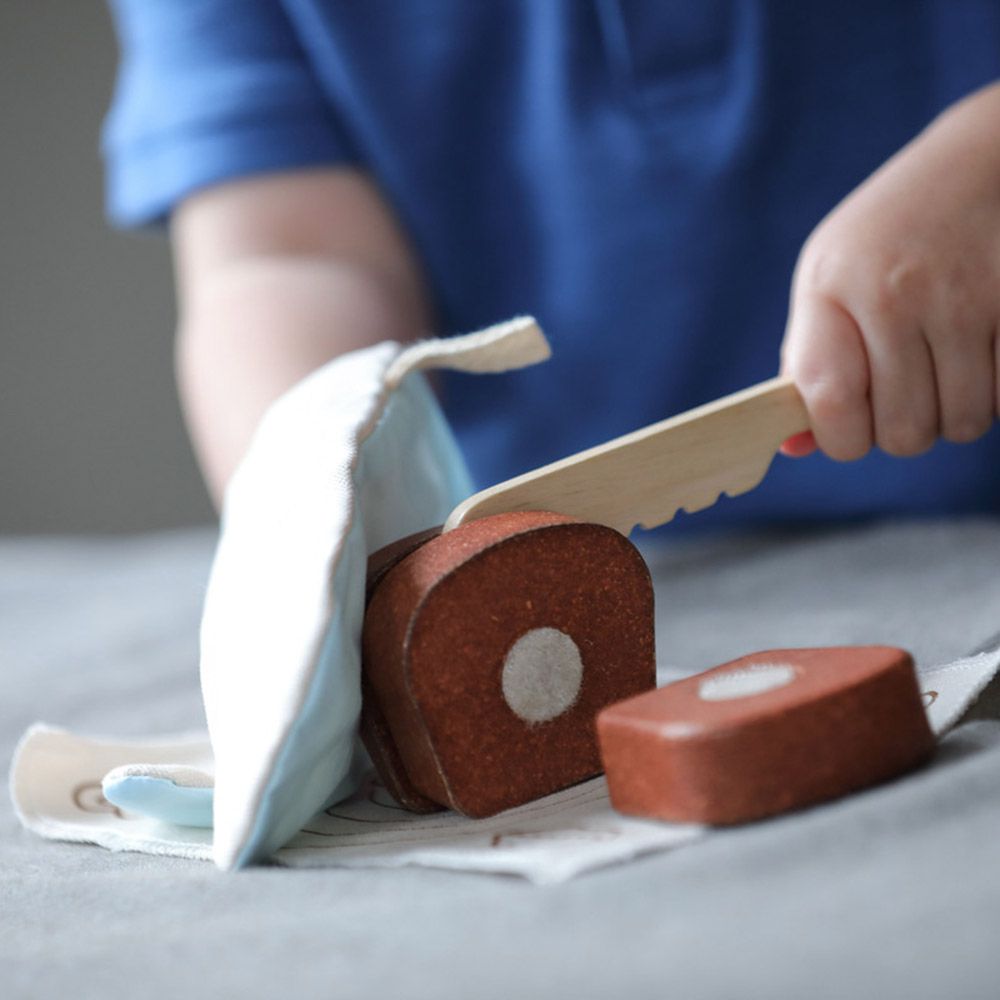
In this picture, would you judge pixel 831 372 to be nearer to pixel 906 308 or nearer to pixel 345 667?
pixel 906 308

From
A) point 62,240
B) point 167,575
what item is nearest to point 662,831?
point 167,575

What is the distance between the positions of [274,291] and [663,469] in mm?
392

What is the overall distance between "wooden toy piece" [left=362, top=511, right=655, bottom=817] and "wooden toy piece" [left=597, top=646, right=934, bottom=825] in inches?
1.6

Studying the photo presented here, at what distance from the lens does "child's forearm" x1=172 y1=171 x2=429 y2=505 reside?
0.72 meters

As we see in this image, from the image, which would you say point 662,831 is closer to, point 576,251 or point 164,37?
point 576,251

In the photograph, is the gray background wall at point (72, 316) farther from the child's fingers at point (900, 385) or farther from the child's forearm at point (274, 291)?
the child's fingers at point (900, 385)

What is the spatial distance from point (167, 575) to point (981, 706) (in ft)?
2.26

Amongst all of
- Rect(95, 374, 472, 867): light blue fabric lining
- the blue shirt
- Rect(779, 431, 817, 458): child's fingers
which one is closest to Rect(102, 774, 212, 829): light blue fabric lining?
Rect(95, 374, 472, 867): light blue fabric lining

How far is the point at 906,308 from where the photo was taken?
0.50 m

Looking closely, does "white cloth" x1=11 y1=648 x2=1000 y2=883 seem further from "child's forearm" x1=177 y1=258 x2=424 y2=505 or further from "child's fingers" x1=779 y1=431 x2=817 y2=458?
"child's forearm" x1=177 y1=258 x2=424 y2=505

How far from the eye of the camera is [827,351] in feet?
1.60

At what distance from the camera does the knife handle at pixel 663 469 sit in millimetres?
414

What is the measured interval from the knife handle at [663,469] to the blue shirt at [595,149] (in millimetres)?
337

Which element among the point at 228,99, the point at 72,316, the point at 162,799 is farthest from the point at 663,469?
the point at 72,316
